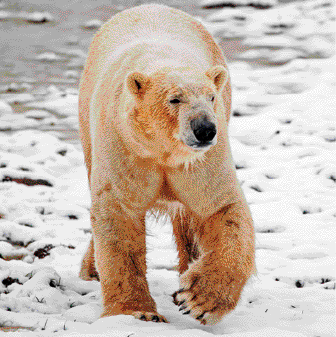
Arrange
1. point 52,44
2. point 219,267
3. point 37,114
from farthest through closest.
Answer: point 52,44, point 37,114, point 219,267

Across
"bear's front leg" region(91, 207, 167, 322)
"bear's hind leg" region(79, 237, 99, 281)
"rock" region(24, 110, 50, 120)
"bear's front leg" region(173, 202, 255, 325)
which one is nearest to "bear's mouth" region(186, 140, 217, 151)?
"bear's front leg" region(173, 202, 255, 325)

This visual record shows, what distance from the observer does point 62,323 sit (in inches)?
128

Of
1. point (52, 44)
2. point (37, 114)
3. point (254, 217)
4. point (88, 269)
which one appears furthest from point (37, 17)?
point (88, 269)

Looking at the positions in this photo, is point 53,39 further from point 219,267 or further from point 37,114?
point 219,267

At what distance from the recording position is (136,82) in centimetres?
307

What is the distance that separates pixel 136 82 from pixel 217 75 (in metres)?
0.43

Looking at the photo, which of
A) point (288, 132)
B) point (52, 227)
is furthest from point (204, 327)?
point (288, 132)

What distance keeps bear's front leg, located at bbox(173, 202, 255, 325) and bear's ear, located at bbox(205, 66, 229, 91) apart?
2.12 feet

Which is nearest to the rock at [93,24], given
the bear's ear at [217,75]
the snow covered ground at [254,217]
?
the snow covered ground at [254,217]

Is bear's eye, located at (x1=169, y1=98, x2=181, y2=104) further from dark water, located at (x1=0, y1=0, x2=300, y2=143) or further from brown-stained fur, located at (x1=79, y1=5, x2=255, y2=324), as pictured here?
dark water, located at (x1=0, y1=0, x2=300, y2=143)

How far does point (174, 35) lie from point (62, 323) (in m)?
1.90

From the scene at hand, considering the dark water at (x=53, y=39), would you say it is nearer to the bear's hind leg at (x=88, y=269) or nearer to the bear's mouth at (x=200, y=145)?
the bear's hind leg at (x=88, y=269)

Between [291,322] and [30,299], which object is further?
[30,299]

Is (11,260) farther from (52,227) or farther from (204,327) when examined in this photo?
(204,327)
